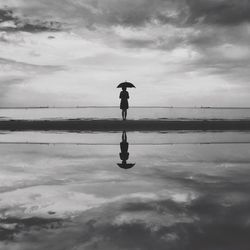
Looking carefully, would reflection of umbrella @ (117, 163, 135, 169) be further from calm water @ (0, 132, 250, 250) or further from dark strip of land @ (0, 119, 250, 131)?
dark strip of land @ (0, 119, 250, 131)

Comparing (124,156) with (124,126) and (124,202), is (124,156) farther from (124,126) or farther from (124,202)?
(124,126)

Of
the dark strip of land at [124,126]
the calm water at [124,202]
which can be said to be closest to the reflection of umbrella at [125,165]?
the calm water at [124,202]

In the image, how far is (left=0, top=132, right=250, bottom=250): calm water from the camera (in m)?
4.72

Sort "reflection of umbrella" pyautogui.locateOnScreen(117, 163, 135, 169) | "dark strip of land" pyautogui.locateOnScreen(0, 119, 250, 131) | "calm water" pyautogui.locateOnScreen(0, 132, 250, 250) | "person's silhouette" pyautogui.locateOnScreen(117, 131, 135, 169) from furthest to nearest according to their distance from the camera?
"dark strip of land" pyautogui.locateOnScreen(0, 119, 250, 131), "person's silhouette" pyautogui.locateOnScreen(117, 131, 135, 169), "reflection of umbrella" pyautogui.locateOnScreen(117, 163, 135, 169), "calm water" pyautogui.locateOnScreen(0, 132, 250, 250)

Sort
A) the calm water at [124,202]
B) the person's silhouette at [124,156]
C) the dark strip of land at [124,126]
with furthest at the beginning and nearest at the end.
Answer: the dark strip of land at [124,126], the person's silhouette at [124,156], the calm water at [124,202]

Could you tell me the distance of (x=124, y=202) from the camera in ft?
21.6

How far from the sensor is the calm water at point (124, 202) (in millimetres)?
4719

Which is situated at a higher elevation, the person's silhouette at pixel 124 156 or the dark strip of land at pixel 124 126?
the dark strip of land at pixel 124 126

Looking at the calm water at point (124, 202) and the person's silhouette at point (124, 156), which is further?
the person's silhouette at point (124, 156)

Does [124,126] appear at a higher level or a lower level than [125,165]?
higher

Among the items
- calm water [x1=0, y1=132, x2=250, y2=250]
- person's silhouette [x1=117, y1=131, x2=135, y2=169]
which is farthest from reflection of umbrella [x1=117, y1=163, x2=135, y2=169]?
calm water [x1=0, y1=132, x2=250, y2=250]

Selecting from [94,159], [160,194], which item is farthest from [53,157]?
[160,194]

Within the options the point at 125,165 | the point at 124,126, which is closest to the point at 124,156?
the point at 125,165

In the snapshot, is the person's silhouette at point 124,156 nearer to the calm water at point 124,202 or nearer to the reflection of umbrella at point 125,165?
the reflection of umbrella at point 125,165
